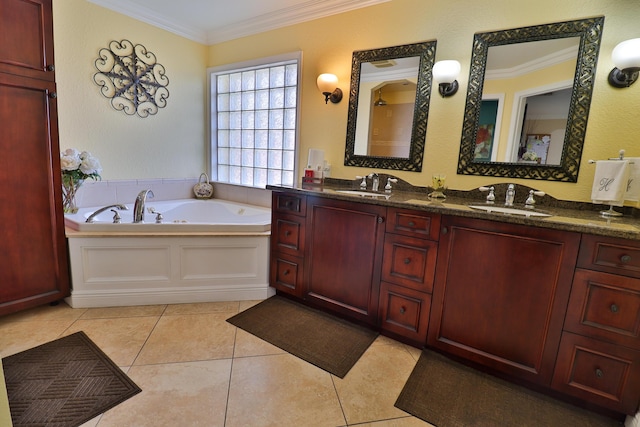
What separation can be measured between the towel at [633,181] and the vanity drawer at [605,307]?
1.84ft

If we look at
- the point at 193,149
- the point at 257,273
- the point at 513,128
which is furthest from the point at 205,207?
the point at 513,128

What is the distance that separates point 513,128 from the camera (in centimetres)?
201

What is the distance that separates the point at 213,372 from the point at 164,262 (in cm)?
102

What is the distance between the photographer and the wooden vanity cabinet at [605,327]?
1345 mm

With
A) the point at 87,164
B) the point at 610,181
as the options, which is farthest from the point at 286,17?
the point at 610,181

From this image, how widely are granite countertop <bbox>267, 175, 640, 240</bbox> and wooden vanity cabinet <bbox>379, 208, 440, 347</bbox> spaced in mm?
98

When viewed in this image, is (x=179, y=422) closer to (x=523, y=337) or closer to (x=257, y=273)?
(x=257, y=273)

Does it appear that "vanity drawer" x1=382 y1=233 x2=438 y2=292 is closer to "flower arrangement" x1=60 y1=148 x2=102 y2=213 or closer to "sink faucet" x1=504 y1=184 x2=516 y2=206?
"sink faucet" x1=504 y1=184 x2=516 y2=206

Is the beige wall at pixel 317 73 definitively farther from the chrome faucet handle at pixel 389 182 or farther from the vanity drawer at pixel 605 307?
the vanity drawer at pixel 605 307

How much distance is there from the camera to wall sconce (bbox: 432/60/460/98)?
82.2 inches

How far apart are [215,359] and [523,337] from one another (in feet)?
5.40

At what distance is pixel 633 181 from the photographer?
1.62m

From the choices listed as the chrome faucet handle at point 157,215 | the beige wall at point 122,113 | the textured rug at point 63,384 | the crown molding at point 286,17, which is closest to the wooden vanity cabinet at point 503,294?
the textured rug at point 63,384

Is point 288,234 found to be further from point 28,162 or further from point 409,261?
point 28,162
